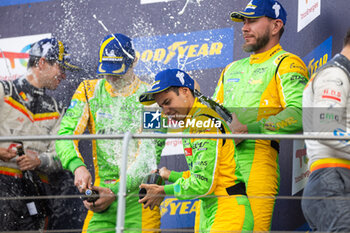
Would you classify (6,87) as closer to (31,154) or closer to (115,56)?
(31,154)

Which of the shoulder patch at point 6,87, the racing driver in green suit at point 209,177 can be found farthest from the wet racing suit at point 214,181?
the shoulder patch at point 6,87

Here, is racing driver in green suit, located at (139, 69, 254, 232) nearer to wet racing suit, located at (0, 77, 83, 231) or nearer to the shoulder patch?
wet racing suit, located at (0, 77, 83, 231)

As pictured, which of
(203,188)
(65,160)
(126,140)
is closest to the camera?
(126,140)

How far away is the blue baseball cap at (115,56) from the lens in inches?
136

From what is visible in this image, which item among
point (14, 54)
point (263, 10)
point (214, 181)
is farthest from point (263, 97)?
point (14, 54)

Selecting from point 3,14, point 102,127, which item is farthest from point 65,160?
point 3,14

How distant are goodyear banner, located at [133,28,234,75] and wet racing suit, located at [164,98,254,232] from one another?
62.1 inches

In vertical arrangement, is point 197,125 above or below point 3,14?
below

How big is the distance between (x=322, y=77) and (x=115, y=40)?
1531 mm

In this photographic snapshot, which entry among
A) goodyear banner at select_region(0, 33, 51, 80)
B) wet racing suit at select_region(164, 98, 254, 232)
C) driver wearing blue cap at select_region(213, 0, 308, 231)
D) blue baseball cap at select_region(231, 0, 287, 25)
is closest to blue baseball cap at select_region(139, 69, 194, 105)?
wet racing suit at select_region(164, 98, 254, 232)

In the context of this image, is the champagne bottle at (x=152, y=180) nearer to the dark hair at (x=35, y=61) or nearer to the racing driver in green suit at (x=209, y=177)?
the racing driver in green suit at (x=209, y=177)

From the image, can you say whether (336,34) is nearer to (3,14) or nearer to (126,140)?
(126,140)

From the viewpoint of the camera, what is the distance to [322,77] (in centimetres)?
238

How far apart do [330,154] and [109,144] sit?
1.46m
